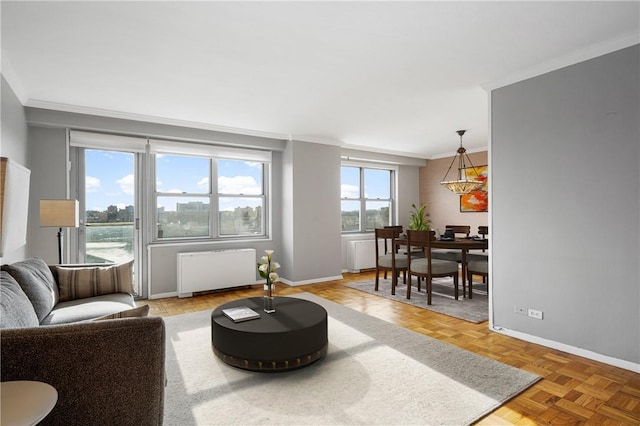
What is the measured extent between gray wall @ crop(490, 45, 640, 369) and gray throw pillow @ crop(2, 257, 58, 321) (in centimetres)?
391

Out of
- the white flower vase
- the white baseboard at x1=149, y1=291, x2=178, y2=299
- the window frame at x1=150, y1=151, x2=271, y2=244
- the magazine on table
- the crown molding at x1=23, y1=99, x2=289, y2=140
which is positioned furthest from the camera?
the window frame at x1=150, y1=151, x2=271, y2=244

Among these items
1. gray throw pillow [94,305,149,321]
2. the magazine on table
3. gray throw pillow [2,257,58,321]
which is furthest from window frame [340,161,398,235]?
gray throw pillow [94,305,149,321]

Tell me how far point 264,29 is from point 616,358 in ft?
12.0

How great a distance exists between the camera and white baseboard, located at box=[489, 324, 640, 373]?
262cm

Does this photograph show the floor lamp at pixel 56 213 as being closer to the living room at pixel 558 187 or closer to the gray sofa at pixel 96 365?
the living room at pixel 558 187

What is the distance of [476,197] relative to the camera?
6.96 m

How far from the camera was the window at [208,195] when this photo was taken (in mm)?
5176

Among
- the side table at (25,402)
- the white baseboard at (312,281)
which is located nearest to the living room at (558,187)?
the side table at (25,402)

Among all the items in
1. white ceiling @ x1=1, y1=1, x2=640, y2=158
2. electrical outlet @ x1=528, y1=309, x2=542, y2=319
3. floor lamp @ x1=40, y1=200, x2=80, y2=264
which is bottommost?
electrical outlet @ x1=528, y1=309, x2=542, y2=319

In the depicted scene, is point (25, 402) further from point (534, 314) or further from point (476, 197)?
point (476, 197)

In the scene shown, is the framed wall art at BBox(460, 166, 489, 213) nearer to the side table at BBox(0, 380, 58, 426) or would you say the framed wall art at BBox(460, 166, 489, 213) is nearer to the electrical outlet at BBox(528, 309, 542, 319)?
the electrical outlet at BBox(528, 309, 542, 319)

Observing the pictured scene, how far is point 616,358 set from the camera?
2.68m

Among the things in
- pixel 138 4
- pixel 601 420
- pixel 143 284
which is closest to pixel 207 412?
pixel 601 420

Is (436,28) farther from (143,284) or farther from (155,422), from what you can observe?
(143,284)
